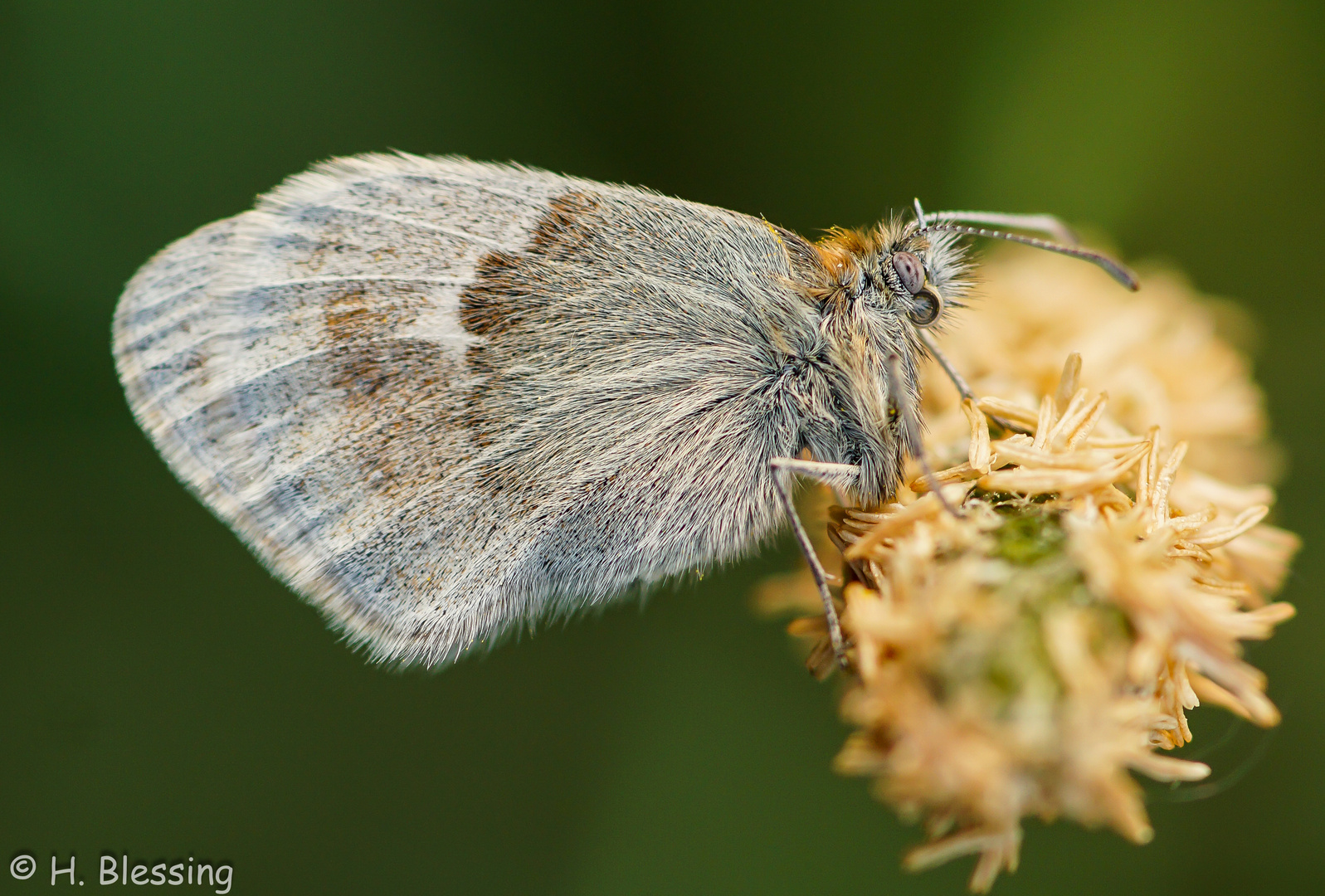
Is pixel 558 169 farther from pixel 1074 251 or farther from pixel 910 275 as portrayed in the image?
pixel 1074 251

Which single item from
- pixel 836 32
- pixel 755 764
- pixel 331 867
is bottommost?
pixel 331 867

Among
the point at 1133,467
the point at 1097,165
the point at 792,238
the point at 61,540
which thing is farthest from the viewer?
the point at 61,540

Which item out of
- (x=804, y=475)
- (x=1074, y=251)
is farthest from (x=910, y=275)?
(x=804, y=475)

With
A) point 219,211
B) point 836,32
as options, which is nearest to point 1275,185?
point 836,32

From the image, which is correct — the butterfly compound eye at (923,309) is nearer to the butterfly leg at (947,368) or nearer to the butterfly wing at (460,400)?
the butterfly leg at (947,368)

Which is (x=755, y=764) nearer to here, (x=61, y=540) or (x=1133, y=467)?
(x=1133, y=467)

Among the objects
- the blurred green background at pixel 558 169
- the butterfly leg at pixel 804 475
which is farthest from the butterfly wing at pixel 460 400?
the blurred green background at pixel 558 169

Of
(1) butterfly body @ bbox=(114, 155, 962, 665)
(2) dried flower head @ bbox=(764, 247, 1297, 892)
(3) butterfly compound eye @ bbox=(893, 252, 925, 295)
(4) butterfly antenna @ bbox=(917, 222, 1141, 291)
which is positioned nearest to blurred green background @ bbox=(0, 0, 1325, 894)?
(4) butterfly antenna @ bbox=(917, 222, 1141, 291)
